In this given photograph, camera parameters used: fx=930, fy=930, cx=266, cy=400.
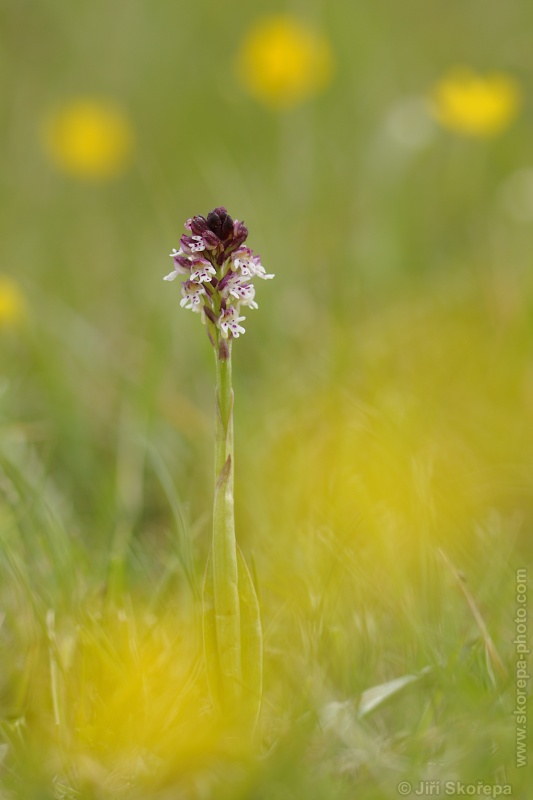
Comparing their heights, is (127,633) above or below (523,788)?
above

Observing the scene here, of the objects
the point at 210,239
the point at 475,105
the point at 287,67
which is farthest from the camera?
the point at 287,67

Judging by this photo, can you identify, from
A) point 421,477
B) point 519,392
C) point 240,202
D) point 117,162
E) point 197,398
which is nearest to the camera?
point 421,477

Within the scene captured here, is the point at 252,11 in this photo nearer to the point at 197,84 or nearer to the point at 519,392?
the point at 197,84

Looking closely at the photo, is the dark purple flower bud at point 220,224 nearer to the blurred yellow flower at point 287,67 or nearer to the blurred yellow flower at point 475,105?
the blurred yellow flower at point 475,105

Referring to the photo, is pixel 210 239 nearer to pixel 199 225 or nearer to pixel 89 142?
pixel 199 225

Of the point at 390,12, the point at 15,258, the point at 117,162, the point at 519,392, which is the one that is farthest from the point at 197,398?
the point at 390,12

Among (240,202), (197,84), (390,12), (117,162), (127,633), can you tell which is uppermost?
(390,12)

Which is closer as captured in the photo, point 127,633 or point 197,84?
point 127,633

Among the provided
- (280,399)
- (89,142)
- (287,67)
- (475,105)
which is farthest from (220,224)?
(89,142)
